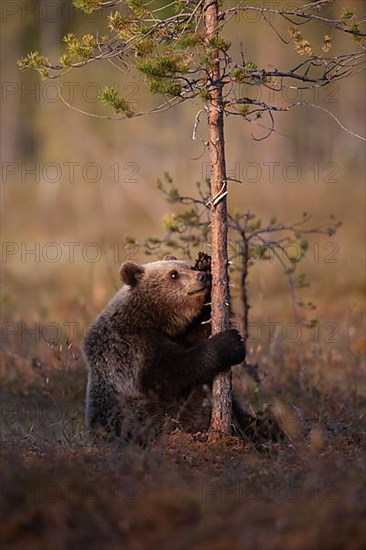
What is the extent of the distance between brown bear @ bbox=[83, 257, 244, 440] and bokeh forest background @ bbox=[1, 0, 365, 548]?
16.6 inches

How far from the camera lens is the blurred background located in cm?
2261

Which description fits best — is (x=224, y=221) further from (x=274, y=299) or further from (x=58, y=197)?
(x=58, y=197)

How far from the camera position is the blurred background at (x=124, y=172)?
2261cm

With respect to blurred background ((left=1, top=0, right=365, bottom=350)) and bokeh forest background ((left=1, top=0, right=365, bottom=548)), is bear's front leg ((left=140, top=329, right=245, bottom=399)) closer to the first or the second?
bokeh forest background ((left=1, top=0, right=365, bottom=548))

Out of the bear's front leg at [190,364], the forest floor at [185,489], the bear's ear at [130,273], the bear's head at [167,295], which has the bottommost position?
the forest floor at [185,489]

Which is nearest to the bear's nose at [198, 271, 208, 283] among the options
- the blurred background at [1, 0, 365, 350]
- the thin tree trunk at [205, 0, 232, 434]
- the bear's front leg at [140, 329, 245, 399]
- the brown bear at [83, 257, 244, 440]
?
the brown bear at [83, 257, 244, 440]

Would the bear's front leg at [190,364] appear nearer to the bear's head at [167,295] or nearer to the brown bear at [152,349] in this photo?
the brown bear at [152,349]

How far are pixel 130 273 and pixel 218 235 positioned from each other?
1.22 meters

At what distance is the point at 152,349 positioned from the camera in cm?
853

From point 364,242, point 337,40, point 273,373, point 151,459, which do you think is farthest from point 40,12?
point 151,459

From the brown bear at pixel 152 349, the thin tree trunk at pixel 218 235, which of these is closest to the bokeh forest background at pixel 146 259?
the brown bear at pixel 152 349

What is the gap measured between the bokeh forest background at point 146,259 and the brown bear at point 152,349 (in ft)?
1.38

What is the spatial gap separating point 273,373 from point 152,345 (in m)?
3.68

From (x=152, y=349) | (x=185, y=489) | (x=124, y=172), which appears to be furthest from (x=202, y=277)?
(x=124, y=172)
